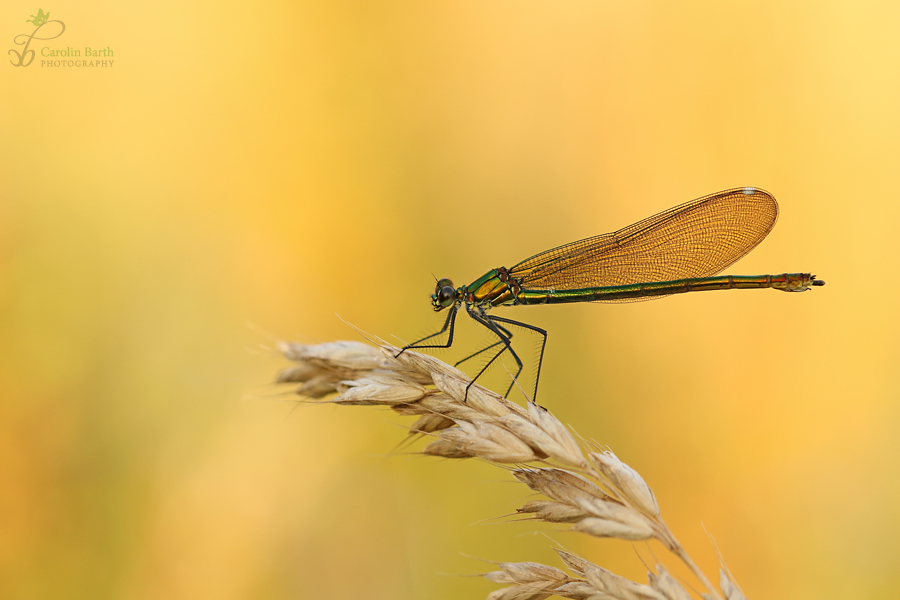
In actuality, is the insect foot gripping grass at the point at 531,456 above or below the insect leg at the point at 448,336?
below

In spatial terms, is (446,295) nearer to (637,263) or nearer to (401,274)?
(401,274)

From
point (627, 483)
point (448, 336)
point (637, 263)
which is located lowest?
point (627, 483)

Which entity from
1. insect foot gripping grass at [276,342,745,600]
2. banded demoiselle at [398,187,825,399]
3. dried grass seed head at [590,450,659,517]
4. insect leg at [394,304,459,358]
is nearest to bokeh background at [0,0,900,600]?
insect leg at [394,304,459,358]

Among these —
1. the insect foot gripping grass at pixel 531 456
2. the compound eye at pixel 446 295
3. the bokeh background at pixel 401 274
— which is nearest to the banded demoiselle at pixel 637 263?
the compound eye at pixel 446 295

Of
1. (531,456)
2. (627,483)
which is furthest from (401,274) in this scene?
(627,483)

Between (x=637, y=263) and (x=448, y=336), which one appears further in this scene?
(x=637, y=263)

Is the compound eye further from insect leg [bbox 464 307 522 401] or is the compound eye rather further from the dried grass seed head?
the dried grass seed head

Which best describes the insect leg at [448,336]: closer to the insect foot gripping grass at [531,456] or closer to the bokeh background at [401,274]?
the bokeh background at [401,274]
